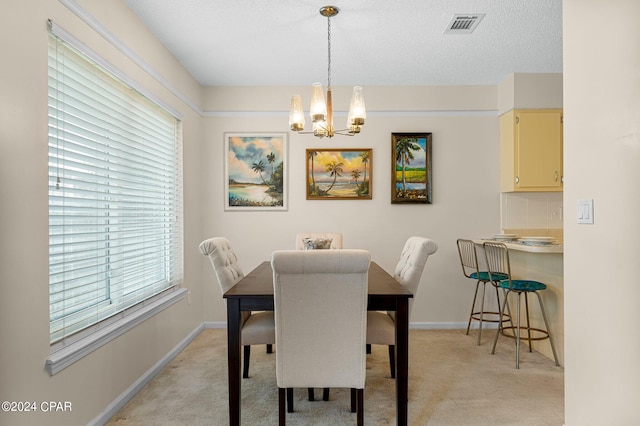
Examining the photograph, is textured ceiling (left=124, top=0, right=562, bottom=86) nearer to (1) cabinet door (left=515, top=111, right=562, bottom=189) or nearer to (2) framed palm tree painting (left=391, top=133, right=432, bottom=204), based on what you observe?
(1) cabinet door (left=515, top=111, right=562, bottom=189)

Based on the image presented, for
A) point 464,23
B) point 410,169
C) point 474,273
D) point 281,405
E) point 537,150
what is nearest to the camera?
point 281,405

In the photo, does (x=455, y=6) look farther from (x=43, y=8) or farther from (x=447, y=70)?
(x=43, y=8)

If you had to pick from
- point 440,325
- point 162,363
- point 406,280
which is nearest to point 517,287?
point 406,280

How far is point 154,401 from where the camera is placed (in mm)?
2666

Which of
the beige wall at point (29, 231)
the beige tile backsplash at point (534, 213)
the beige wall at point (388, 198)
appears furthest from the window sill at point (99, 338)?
the beige tile backsplash at point (534, 213)

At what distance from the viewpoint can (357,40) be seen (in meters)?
3.30

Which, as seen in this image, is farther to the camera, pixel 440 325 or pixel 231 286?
pixel 440 325

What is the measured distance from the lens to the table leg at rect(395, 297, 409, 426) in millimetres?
2197

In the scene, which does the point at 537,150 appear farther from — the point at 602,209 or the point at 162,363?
the point at 162,363

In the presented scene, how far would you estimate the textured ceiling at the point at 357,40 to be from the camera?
110 inches

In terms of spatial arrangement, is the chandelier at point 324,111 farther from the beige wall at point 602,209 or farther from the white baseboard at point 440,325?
the white baseboard at point 440,325

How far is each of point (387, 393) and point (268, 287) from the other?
1136mm

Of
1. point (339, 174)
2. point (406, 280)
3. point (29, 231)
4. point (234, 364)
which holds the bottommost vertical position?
point (234, 364)

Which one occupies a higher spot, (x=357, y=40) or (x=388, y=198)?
(x=357, y=40)
